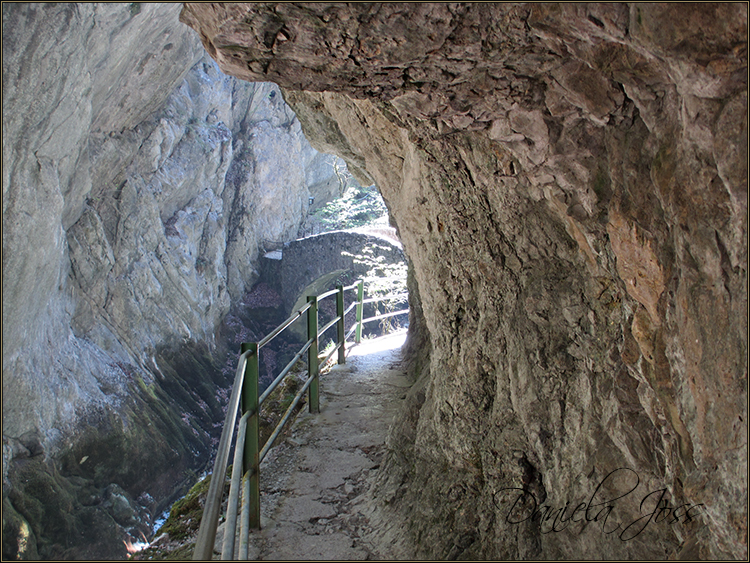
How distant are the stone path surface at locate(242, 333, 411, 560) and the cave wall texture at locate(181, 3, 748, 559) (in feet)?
0.90

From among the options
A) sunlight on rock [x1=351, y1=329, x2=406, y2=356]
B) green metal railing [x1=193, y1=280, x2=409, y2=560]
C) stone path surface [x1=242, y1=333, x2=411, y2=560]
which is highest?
green metal railing [x1=193, y1=280, x2=409, y2=560]

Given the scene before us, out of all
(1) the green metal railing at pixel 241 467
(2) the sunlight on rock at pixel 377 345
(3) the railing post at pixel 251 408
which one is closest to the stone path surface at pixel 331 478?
(1) the green metal railing at pixel 241 467

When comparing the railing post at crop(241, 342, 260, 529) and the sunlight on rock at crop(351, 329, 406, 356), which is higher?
the railing post at crop(241, 342, 260, 529)

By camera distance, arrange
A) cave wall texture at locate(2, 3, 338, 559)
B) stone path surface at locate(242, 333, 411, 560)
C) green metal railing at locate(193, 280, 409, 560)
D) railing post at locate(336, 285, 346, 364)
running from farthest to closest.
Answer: cave wall texture at locate(2, 3, 338, 559) → railing post at locate(336, 285, 346, 364) → stone path surface at locate(242, 333, 411, 560) → green metal railing at locate(193, 280, 409, 560)

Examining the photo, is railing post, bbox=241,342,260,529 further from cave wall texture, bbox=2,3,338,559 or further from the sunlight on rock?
cave wall texture, bbox=2,3,338,559

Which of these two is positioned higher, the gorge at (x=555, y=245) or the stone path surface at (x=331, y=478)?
the gorge at (x=555, y=245)

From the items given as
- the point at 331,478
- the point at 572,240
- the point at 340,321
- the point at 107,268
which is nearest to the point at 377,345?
the point at 340,321

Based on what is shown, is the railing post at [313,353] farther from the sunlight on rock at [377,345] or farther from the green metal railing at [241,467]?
the sunlight on rock at [377,345]

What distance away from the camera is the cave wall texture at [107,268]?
762 centimetres

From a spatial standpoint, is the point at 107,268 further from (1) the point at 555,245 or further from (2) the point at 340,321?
(1) the point at 555,245

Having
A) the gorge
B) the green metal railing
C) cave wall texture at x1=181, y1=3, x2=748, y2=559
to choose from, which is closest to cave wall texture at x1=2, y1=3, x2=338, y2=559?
Answer: the gorge

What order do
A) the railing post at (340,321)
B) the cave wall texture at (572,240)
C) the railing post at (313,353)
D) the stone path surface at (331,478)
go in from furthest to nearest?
the railing post at (340,321)
the railing post at (313,353)
the stone path surface at (331,478)
the cave wall texture at (572,240)

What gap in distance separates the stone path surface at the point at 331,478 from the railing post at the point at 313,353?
10cm

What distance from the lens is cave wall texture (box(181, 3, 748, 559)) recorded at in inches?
45.7
